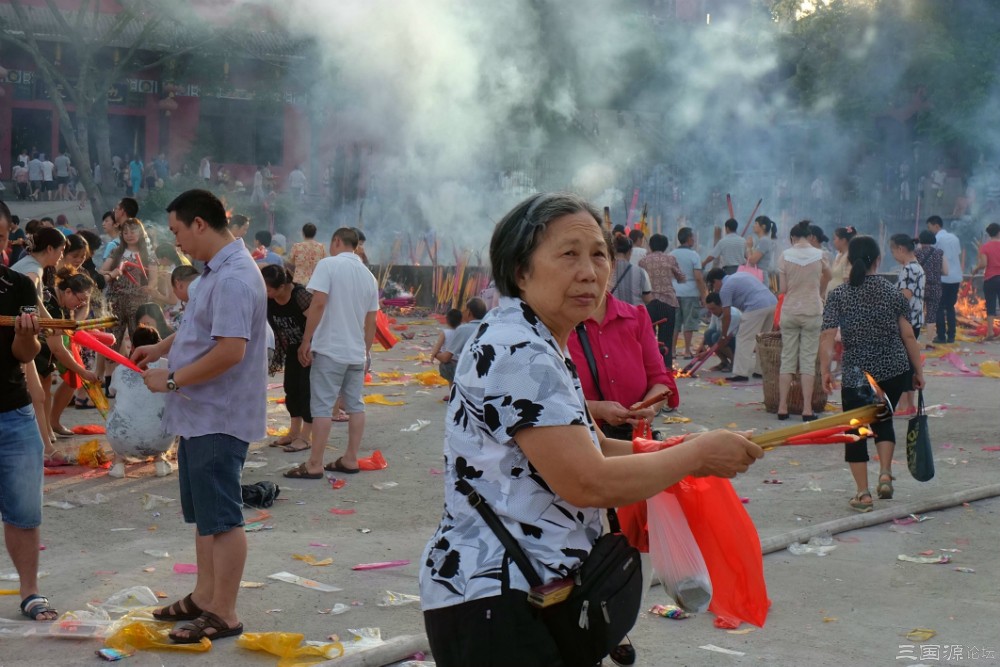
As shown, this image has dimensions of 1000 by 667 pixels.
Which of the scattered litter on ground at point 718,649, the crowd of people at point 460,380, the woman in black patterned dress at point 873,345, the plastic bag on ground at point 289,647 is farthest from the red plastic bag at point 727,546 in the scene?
the woman in black patterned dress at point 873,345

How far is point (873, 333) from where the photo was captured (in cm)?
748

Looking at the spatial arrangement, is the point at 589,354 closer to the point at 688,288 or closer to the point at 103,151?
the point at 688,288

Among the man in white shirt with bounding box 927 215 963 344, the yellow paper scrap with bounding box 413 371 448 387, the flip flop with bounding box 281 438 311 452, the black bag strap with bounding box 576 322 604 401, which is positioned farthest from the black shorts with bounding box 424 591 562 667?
the man in white shirt with bounding box 927 215 963 344

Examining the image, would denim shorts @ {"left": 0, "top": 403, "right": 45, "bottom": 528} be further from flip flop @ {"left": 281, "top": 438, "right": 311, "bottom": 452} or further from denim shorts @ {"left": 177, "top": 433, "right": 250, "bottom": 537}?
flip flop @ {"left": 281, "top": 438, "right": 311, "bottom": 452}

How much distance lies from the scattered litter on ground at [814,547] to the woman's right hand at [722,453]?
388 centimetres

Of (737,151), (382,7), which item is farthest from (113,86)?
(737,151)

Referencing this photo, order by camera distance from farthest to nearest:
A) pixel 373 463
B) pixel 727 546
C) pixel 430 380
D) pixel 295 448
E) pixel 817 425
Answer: pixel 430 380 < pixel 295 448 < pixel 373 463 < pixel 727 546 < pixel 817 425


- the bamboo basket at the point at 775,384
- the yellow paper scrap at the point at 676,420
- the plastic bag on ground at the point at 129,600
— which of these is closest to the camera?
the plastic bag on ground at the point at 129,600

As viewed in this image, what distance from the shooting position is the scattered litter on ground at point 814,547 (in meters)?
6.14

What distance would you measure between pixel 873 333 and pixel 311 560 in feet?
13.0

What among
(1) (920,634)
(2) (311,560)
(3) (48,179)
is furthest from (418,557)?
(3) (48,179)

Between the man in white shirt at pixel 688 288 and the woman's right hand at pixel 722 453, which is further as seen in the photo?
the man in white shirt at pixel 688 288

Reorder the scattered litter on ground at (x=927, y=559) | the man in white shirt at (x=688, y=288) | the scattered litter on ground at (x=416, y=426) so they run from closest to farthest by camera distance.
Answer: the scattered litter on ground at (x=927, y=559)
the scattered litter on ground at (x=416, y=426)
the man in white shirt at (x=688, y=288)

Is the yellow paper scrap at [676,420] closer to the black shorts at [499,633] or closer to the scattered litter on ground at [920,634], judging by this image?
the scattered litter on ground at [920,634]
